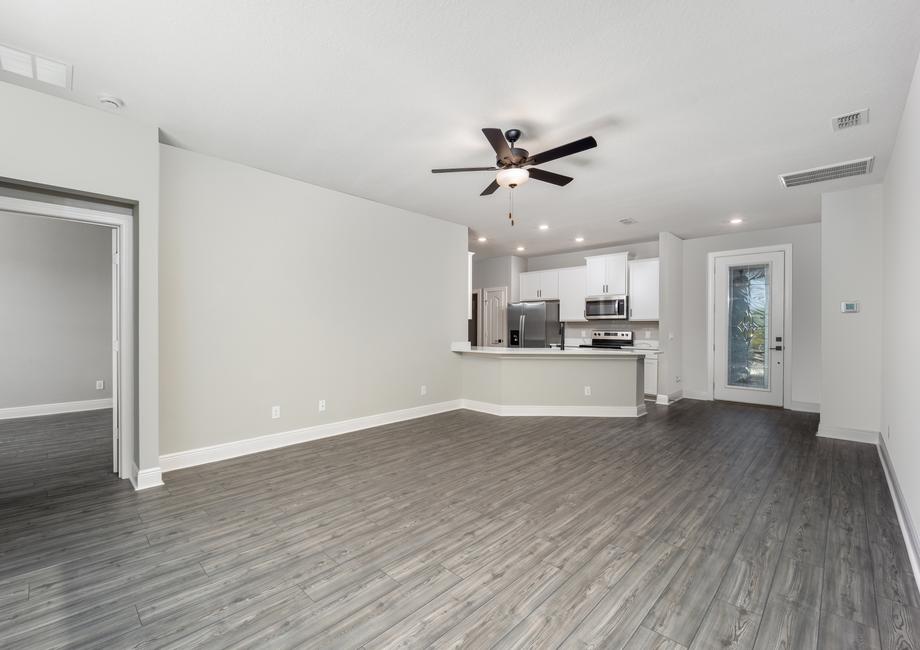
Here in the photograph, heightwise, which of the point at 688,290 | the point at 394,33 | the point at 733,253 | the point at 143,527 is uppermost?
the point at 394,33

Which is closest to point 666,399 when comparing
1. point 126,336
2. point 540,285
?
point 540,285

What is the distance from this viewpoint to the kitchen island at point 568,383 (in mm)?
5559

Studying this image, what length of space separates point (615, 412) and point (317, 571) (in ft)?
14.9

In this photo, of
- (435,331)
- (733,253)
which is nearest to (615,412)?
(435,331)

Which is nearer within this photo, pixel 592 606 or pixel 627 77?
pixel 592 606

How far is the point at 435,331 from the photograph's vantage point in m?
5.80

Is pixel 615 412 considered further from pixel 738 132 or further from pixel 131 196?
pixel 131 196

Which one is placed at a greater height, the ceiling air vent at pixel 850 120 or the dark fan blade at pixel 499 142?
the ceiling air vent at pixel 850 120

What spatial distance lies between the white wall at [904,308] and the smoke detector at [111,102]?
16.2 ft

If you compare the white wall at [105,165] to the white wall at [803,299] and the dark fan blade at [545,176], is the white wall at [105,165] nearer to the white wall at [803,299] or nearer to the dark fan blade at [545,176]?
the dark fan blade at [545,176]

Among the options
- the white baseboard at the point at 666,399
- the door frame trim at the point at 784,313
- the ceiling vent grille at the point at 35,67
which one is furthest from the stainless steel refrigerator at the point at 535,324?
the ceiling vent grille at the point at 35,67

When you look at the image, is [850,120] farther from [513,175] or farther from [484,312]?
[484,312]

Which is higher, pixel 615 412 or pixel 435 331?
pixel 435 331

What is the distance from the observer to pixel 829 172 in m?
3.92
